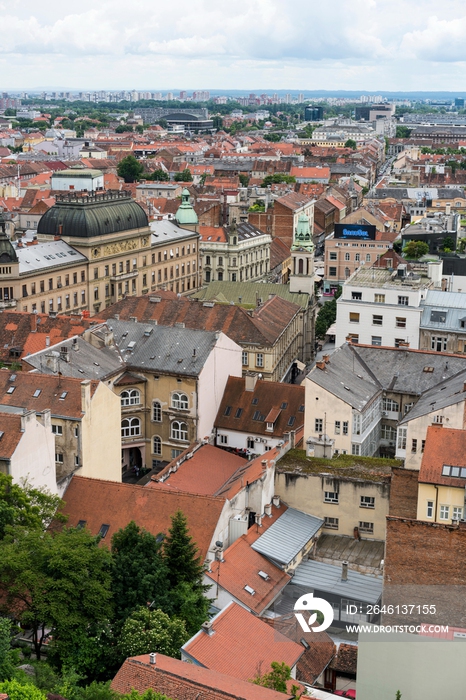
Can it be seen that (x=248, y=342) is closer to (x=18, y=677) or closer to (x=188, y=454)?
(x=188, y=454)

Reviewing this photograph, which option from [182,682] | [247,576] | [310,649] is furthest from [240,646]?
[247,576]

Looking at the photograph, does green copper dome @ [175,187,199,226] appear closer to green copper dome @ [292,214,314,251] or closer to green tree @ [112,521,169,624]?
green copper dome @ [292,214,314,251]

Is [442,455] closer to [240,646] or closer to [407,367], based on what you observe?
[240,646]

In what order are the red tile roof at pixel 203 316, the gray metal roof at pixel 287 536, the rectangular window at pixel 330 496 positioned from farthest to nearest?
the red tile roof at pixel 203 316 < the rectangular window at pixel 330 496 < the gray metal roof at pixel 287 536

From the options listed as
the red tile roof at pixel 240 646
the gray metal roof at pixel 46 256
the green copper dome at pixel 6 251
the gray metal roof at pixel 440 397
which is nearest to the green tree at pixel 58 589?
the red tile roof at pixel 240 646

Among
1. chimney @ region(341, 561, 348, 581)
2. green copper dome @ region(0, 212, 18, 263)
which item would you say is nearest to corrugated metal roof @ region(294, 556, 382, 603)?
chimney @ region(341, 561, 348, 581)

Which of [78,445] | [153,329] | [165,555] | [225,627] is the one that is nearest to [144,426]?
[153,329]

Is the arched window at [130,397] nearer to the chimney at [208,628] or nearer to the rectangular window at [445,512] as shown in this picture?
the rectangular window at [445,512]
